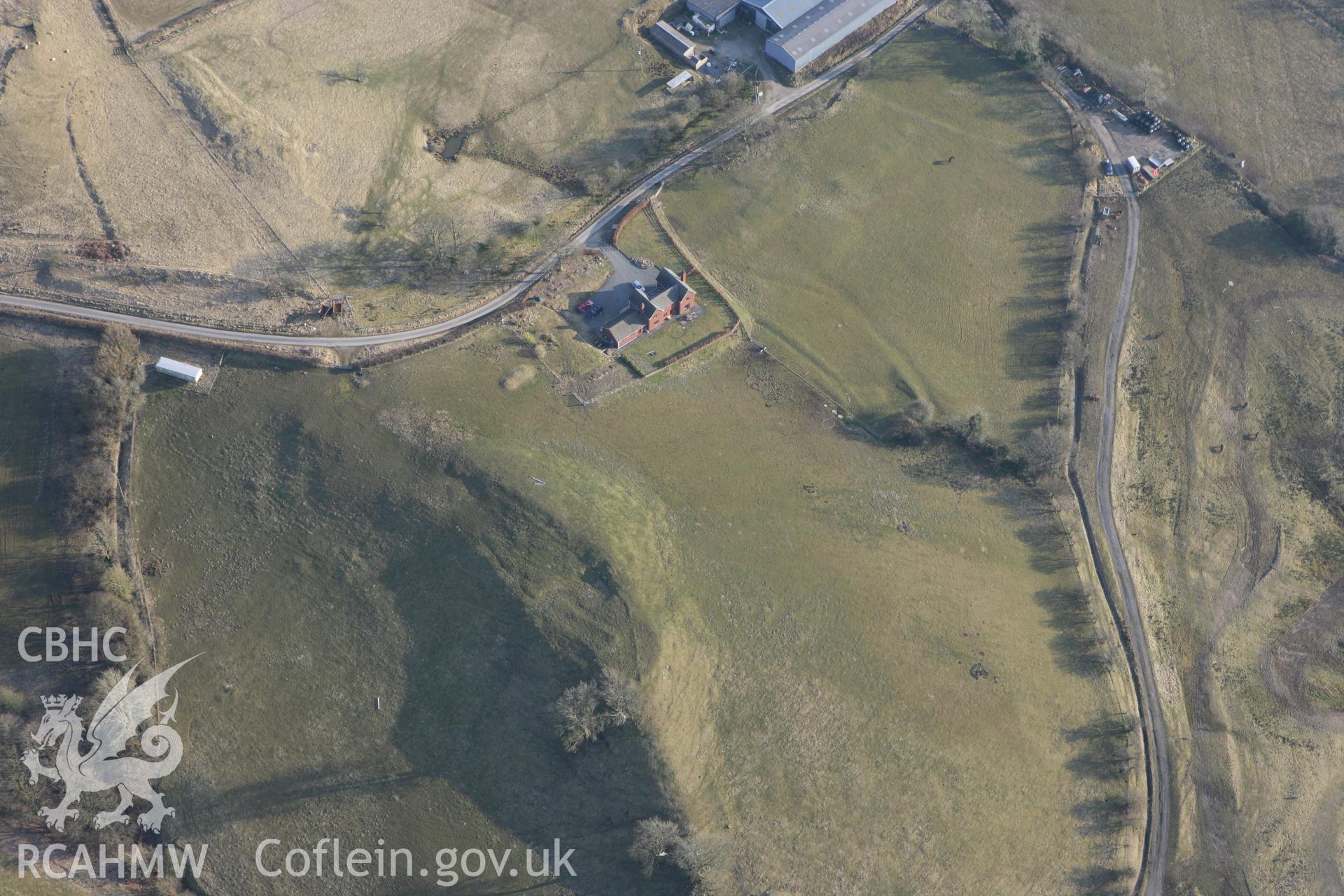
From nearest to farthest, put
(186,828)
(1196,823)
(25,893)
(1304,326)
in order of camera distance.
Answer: (25,893)
(186,828)
(1196,823)
(1304,326)

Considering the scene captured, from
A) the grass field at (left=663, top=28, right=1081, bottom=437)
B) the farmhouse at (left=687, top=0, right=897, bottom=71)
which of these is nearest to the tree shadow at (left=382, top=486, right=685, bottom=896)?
the grass field at (left=663, top=28, right=1081, bottom=437)

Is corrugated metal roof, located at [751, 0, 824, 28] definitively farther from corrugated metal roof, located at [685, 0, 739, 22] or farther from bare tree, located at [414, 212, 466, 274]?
bare tree, located at [414, 212, 466, 274]

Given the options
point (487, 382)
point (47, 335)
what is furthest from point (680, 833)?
point (47, 335)

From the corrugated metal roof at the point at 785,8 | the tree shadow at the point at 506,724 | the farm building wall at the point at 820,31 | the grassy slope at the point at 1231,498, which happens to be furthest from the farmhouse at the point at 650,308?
the grassy slope at the point at 1231,498

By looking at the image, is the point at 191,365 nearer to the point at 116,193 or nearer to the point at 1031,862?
the point at 116,193

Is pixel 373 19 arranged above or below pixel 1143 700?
above

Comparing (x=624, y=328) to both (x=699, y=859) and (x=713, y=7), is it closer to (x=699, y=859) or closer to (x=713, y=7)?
(x=699, y=859)
